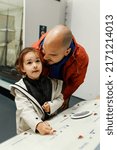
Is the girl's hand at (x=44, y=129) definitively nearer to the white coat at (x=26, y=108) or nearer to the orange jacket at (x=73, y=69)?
the white coat at (x=26, y=108)

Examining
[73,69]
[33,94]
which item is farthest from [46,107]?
[73,69]

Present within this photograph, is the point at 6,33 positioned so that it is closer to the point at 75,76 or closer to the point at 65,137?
the point at 75,76

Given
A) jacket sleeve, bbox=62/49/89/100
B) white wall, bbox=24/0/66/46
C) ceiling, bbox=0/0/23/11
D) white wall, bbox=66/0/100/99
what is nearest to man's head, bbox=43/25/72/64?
jacket sleeve, bbox=62/49/89/100

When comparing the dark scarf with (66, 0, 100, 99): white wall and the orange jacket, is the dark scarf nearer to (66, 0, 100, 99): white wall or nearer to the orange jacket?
the orange jacket

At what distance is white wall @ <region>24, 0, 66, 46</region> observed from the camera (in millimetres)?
2025

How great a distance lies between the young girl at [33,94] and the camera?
85 cm

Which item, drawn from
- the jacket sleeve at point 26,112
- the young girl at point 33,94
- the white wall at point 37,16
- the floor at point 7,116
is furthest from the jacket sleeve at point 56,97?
the white wall at point 37,16

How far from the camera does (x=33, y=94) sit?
0.92 meters

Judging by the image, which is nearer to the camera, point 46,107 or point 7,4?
point 46,107

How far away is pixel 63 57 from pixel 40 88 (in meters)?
0.18

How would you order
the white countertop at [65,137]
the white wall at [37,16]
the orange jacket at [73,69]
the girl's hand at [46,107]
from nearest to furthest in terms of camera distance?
the white countertop at [65,137]
the girl's hand at [46,107]
the orange jacket at [73,69]
the white wall at [37,16]

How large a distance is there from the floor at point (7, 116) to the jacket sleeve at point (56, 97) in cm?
77

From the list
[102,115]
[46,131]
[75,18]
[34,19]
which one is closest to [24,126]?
[46,131]

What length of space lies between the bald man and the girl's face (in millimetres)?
31
